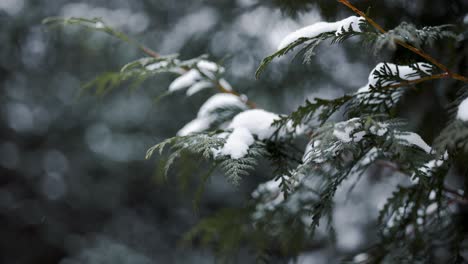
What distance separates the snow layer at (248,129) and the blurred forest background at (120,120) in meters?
0.75

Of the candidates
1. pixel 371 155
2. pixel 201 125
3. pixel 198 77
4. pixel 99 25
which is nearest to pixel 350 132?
pixel 371 155

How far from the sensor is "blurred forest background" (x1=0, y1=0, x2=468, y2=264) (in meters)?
2.09

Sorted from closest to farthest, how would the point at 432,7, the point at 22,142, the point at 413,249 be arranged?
the point at 413,249
the point at 432,7
the point at 22,142

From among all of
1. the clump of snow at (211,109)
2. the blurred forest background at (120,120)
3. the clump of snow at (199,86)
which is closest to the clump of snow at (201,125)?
the clump of snow at (211,109)

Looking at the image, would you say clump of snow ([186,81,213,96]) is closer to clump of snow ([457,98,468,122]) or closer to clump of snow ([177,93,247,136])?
clump of snow ([177,93,247,136])

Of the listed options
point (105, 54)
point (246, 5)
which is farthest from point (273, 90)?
point (105, 54)

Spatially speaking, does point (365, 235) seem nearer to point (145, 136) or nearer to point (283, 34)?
point (283, 34)

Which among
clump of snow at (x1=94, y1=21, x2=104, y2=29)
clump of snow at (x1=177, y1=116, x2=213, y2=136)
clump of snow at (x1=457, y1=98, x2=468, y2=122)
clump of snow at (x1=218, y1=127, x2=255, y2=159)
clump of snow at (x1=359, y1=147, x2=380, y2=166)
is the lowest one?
clump of snow at (x1=457, y1=98, x2=468, y2=122)

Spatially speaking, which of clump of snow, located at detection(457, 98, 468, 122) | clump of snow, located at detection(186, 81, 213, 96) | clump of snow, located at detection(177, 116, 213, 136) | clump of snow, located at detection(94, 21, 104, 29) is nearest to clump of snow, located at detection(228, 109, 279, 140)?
clump of snow, located at detection(177, 116, 213, 136)

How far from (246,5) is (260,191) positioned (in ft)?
3.40

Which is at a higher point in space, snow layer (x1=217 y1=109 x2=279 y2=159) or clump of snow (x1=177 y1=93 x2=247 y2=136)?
clump of snow (x1=177 y1=93 x2=247 y2=136)

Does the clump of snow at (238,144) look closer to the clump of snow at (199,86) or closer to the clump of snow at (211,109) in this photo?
the clump of snow at (211,109)

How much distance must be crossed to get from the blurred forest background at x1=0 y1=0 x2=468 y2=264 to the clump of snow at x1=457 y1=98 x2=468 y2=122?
106 cm

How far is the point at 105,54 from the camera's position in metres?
2.96
